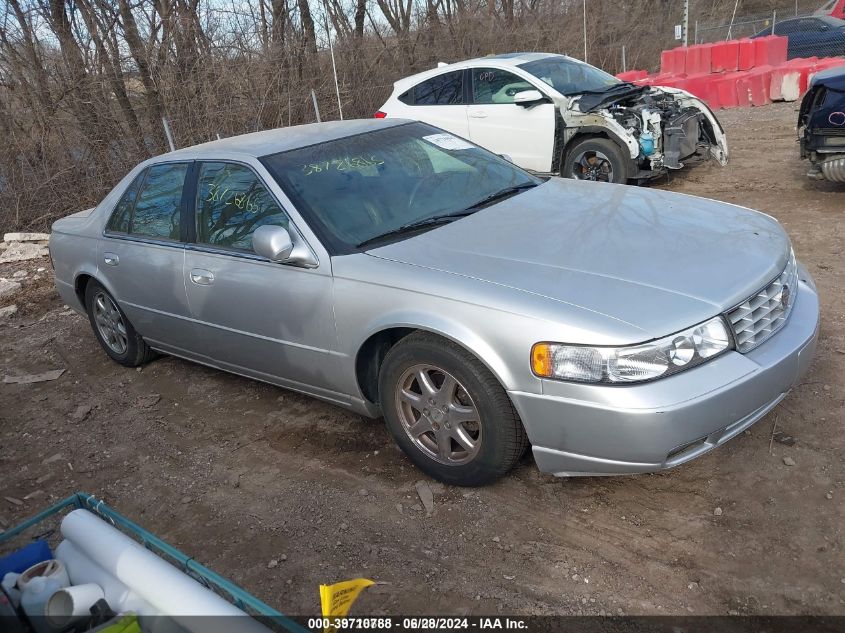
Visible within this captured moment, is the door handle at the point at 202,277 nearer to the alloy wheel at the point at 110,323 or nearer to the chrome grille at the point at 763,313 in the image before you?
the alloy wheel at the point at 110,323

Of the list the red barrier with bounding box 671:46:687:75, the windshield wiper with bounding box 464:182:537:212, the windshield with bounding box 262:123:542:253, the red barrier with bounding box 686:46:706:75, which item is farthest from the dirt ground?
the red barrier with bounding box 671:46:687:75

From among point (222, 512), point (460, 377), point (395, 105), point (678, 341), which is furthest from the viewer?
point (395, 105)

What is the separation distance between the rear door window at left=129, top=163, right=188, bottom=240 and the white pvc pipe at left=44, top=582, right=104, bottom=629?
9.09 feet

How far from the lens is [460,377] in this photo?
121 inches

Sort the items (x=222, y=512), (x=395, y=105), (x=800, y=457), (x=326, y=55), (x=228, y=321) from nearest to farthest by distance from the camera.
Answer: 1. (x=800, y=457)
2. (x=222, y=512)
3. (x=228, y=321)
4. (x=395, y=105)
5. (x=326, y=55)

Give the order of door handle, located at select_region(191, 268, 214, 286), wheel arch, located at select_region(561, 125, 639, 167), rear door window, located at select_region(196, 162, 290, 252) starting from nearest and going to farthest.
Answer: rear door window, located at select_region(196, 162, 290, 252)
door handle, located at select_region(191, 268, 214, 286)
wheel arch, located at select_region(561, 125, 639, 167)

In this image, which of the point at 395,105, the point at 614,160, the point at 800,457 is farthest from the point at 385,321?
the point at 395,105

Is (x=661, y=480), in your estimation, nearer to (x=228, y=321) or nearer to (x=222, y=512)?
(x=222, y=512)

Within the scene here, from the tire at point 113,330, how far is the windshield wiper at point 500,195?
265 centimetres

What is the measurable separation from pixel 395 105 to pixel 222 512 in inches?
278

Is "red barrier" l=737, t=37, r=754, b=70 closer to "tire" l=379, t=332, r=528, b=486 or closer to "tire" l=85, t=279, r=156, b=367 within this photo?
"tire" l=85, t=279, r=156, b=367

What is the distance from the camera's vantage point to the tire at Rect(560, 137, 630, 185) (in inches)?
307

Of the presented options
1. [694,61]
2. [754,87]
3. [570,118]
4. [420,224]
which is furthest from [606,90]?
[694,61]

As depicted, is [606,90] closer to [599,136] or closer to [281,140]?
[599,136]
